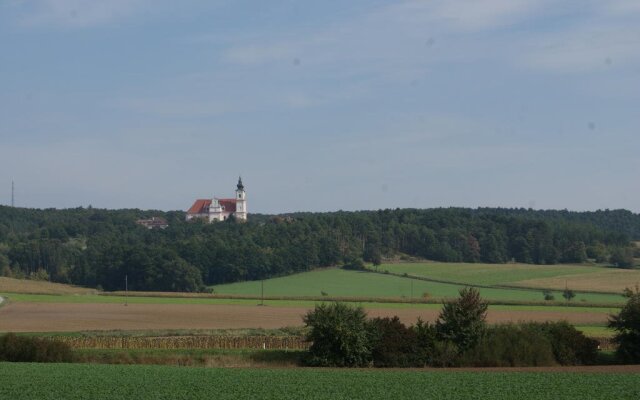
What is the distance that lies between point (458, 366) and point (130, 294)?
7277 centimetres

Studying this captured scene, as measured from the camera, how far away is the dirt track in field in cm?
6353

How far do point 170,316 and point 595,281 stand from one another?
60336 millimetres

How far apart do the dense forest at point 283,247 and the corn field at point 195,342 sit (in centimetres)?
7126

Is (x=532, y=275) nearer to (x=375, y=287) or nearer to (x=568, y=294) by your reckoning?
(x=375, y=287)

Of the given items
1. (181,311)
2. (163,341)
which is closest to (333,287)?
(181,311)

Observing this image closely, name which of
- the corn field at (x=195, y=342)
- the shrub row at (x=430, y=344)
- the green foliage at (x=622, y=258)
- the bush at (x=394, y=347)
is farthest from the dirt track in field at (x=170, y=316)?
the green foliage at (x=622, y=258)

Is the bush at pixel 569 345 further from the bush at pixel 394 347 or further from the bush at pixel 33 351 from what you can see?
the bush at pixel 33 351

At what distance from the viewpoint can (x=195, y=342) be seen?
50.0 meters

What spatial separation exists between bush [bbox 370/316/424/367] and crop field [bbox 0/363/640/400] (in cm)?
606

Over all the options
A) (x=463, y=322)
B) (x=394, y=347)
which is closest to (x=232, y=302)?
(x=463, y=322)

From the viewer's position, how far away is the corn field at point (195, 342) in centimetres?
4853

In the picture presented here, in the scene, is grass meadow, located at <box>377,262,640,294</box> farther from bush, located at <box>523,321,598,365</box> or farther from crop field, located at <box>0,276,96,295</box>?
bush, located at <box>523,321,598,365</box>

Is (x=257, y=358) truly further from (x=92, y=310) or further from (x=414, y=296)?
(x=414, y=296)

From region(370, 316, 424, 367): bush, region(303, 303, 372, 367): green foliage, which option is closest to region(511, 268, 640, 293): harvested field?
region(370, 316, 424, 367): bush
